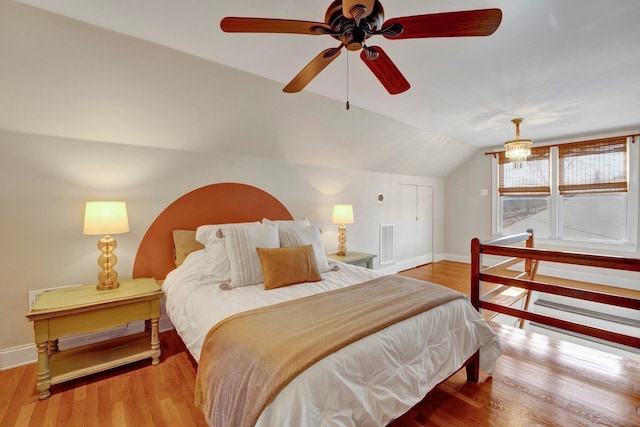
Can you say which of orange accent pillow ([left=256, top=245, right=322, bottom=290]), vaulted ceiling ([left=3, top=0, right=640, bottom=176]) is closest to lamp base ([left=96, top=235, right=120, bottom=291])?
orange accent pillow ([left=256, top=245, right=322, bottom=290])

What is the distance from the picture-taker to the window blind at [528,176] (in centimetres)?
489

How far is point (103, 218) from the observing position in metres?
2.11

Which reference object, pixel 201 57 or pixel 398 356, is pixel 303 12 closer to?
pixel 201 57

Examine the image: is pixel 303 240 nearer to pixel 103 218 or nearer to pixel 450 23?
pixel 103 218

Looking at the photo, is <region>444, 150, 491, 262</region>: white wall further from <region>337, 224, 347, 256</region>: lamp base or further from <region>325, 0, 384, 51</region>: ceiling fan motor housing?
<region>325, 0, 384, 51</region>: ceiling fan motor housing

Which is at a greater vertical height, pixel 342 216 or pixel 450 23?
pixel 450 23

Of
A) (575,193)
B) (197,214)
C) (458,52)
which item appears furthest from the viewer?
(575,193)

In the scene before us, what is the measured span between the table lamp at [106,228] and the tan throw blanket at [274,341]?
132 cm

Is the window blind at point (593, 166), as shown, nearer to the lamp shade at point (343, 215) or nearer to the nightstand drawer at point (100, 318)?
the lamp shade at point (343, 215)

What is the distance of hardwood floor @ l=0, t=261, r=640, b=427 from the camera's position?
164 centimetres

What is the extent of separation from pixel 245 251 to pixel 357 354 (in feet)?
4.12

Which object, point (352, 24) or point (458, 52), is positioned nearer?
point (352, 24)

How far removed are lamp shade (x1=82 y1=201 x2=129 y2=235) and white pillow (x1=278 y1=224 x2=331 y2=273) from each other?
126 centimetres

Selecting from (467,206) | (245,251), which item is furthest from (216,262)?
(467,206)
